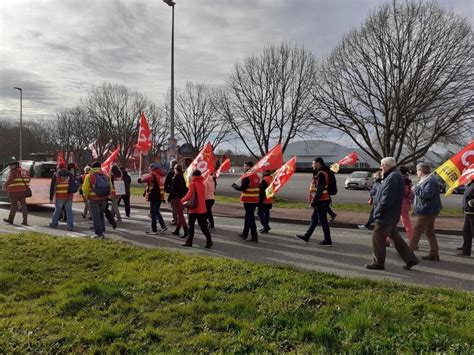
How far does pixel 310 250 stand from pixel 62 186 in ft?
21.5

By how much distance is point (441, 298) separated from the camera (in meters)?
4.90

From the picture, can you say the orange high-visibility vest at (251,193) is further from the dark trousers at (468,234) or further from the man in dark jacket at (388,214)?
the dark trousers at (468,234)

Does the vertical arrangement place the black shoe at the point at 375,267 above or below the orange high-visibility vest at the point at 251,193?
below

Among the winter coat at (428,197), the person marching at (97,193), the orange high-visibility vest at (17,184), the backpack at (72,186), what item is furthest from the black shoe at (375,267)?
the orange high-visibility vest at (17,184)

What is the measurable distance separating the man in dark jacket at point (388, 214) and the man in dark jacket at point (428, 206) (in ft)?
4.13

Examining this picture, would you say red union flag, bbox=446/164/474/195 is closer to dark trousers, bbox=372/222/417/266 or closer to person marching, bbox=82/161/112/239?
dark trousers, bbox=372/222/417/266

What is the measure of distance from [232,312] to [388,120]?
15.1m

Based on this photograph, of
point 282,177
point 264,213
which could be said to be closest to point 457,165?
point 282,177

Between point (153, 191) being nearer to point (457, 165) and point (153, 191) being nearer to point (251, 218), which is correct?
point (251, 218)

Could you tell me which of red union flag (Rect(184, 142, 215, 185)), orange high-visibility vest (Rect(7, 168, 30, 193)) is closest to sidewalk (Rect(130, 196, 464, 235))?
red union flag (Rect(184, 142, 215, 185))

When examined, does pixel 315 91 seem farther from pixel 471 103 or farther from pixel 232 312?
pixel 232 312

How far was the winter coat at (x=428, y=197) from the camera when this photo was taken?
25.5ft

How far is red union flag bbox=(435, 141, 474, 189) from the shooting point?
8.03m

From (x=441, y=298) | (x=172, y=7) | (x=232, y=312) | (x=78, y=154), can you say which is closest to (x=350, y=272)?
(x=441, y=298)
